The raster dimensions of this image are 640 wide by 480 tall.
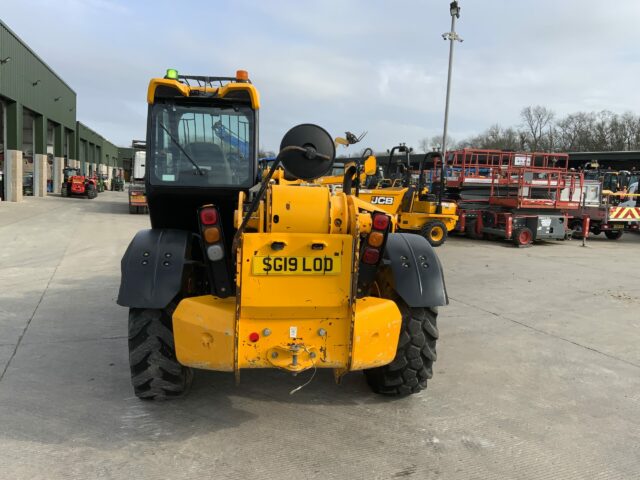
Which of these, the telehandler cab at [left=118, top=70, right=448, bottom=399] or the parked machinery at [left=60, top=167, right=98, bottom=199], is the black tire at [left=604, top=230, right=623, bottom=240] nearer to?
the telehandler cab at [left=118, top=70, right=448, bottom=399]

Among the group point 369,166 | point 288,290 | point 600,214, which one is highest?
point 369,166

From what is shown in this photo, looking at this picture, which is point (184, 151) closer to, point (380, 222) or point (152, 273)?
point (152, 273)

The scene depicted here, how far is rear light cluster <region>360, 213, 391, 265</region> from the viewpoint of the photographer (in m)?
3.30

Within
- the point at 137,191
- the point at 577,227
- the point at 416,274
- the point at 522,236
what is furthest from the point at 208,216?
the point at 137,191

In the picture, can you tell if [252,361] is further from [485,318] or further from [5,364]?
[485,318]

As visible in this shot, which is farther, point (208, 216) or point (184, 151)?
point (184, 151)

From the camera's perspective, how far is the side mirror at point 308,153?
11.1ft

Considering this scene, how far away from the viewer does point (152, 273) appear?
138 inches

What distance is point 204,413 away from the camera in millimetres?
3676

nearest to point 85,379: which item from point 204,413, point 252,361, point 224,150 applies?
point 204,413

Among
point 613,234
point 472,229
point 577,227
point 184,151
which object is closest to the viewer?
point 184,151

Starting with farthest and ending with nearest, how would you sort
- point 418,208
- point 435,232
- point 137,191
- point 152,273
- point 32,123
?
1. point 32,123
2. point 137,191
3. point 418,208
4. point 435,232
5. point 152,273

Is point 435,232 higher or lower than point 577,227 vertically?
lower

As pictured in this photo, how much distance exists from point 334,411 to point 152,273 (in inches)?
65.8
